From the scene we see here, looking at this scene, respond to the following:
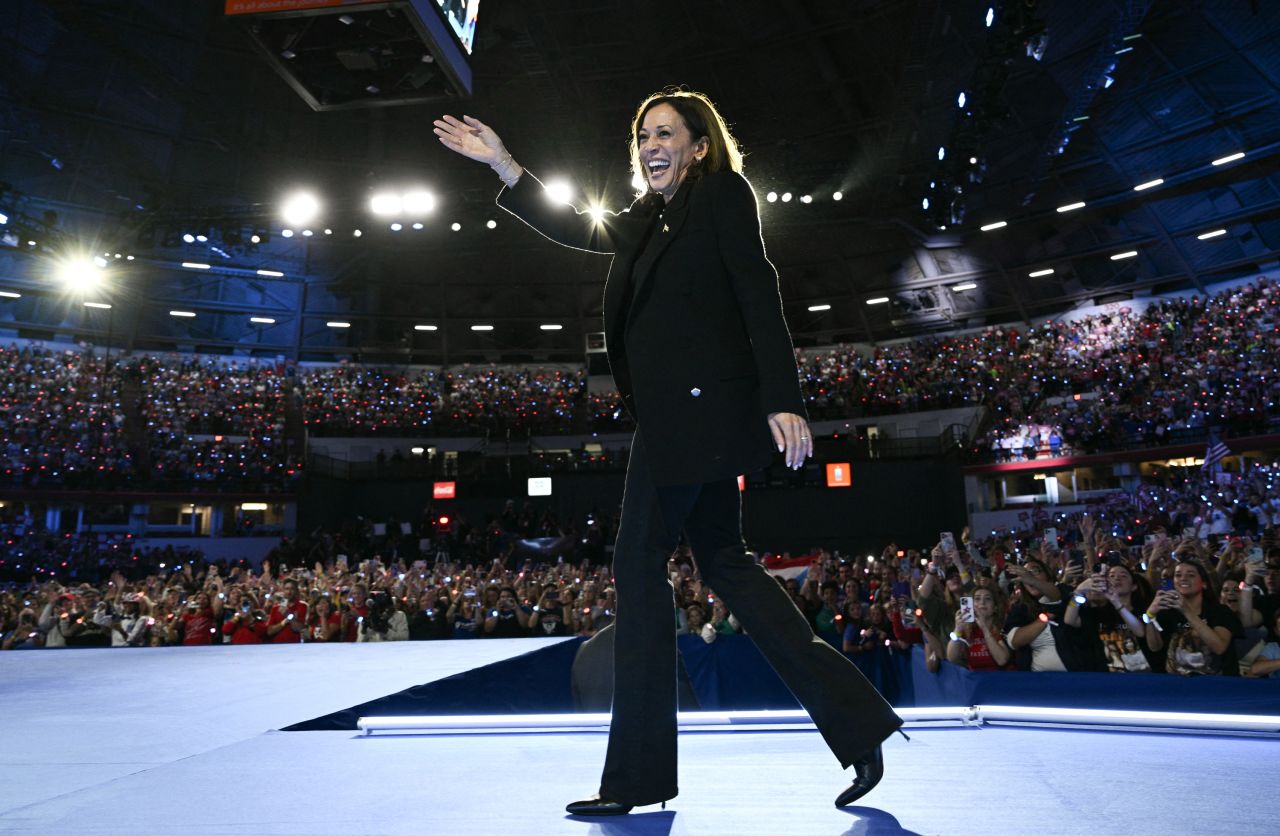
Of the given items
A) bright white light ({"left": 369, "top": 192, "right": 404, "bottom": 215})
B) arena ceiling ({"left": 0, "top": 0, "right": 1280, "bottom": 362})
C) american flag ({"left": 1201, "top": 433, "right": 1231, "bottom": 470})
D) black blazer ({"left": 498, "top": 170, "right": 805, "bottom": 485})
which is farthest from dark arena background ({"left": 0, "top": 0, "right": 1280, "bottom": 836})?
american flag ({"left": 1201, "top": 433, "right": 1231, "bottom": 470})

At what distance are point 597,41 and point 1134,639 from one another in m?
17.7

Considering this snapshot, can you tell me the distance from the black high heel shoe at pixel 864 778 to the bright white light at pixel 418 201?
67.4 feet

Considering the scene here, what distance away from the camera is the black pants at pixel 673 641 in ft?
5.51

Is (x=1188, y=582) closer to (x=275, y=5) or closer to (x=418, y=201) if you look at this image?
(x=275, y=5)

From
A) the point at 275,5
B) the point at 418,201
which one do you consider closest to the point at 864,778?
the point at 275,5

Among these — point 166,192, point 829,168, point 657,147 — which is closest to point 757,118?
point 829,168

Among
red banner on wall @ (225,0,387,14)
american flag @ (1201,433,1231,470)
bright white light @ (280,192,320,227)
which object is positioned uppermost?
bright white light @ (280,192,320,227)

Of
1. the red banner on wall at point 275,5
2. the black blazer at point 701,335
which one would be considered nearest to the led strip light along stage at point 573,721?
the black blazer at point 701,335

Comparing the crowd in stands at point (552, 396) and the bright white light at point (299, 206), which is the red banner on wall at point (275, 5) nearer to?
the bright white light at point (299, 206)

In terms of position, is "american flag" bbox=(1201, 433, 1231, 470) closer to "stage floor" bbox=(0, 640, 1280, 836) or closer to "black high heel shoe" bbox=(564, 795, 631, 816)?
"stage floor" bbox=(0, 640, 1280, 836)

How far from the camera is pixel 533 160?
2303 cm

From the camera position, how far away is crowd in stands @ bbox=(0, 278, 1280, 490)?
70.2 ft

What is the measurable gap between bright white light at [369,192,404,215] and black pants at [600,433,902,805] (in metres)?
20.5

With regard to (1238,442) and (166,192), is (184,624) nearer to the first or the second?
(166,192)
